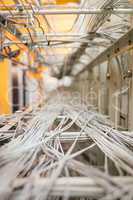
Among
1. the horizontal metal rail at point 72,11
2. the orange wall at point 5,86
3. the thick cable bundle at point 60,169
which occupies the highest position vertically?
the horizontal metal rail at point 72,11

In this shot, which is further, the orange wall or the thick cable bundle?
the orange wall

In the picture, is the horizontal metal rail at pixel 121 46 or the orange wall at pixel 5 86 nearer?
the horizontal metal rail at pixel 121 46

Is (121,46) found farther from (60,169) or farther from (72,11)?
(60,169)

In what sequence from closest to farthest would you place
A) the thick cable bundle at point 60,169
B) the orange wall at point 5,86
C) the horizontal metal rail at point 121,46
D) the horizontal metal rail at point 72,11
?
the thick cable bundle at point 60,169
the horizontal metal rail at point 72,11
the horizontal metal rail at point 121,46
the orange wall at point 5,86

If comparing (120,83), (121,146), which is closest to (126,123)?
(120,83)

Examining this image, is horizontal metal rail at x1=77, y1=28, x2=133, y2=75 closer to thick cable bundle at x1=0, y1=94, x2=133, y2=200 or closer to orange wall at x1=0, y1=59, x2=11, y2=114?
thick cable bundle at x1=0, y1=94, x2=133, y2=200

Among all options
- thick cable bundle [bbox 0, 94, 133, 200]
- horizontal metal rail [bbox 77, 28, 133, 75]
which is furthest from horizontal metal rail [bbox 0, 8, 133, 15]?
thick cable bundle [bbox 0, 94, 133, 200]

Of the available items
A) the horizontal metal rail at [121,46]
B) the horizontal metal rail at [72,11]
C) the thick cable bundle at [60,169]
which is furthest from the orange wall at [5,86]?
the thick cable bundle at [60,169]

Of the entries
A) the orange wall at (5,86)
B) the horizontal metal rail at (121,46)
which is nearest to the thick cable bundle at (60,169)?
the horizontal metal rail at (121,46)

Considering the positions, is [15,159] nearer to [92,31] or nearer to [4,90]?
[92,31]

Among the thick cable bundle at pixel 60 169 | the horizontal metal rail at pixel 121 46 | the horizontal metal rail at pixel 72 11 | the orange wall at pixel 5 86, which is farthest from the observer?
the orange wall at pixel 5 86

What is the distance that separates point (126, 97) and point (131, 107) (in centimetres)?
18

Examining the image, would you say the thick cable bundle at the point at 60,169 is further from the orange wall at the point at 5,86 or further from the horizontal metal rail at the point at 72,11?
the orange wall at the point at 5,86

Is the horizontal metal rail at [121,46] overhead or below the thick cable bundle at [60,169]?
overhead
